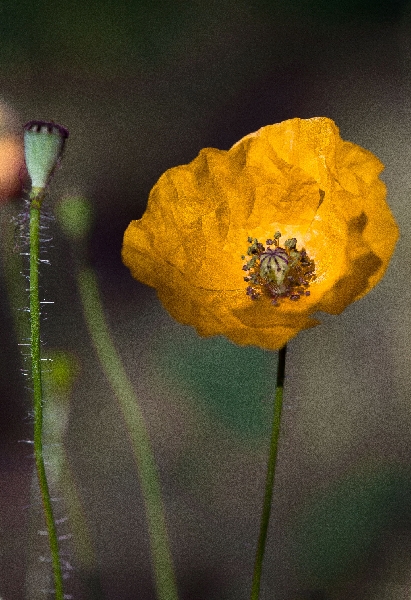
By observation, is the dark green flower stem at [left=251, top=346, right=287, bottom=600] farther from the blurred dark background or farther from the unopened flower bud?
the blurred dark background

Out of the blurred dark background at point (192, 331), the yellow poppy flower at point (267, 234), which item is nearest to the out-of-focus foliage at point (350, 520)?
the blurred dark background at point (192, 331)

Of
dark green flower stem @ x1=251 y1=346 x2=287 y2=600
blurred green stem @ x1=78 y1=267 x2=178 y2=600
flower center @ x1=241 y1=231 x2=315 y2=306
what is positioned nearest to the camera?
dark green flower stem @ x1=251 y1=346 x2=287 y2=600

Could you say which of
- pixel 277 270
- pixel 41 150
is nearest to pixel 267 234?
pixel 277 270

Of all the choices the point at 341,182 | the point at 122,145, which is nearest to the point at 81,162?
the point at 122,145

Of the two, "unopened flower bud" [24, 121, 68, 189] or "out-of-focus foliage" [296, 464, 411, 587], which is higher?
"unopened flower bud" [24, 121, 68, 189]

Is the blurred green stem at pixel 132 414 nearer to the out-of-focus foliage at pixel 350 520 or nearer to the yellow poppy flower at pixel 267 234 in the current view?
the out-of-focus foliage at pixel 350 520

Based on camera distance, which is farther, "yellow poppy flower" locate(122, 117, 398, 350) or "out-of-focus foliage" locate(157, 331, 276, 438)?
"out-of-focus foliage" locate(157, 331, 276, 438)

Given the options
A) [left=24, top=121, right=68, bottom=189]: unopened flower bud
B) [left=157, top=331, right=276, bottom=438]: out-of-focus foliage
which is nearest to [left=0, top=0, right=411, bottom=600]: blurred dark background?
[left=157, top=331, right=276, bottom=438]: out-of-focus foliage
